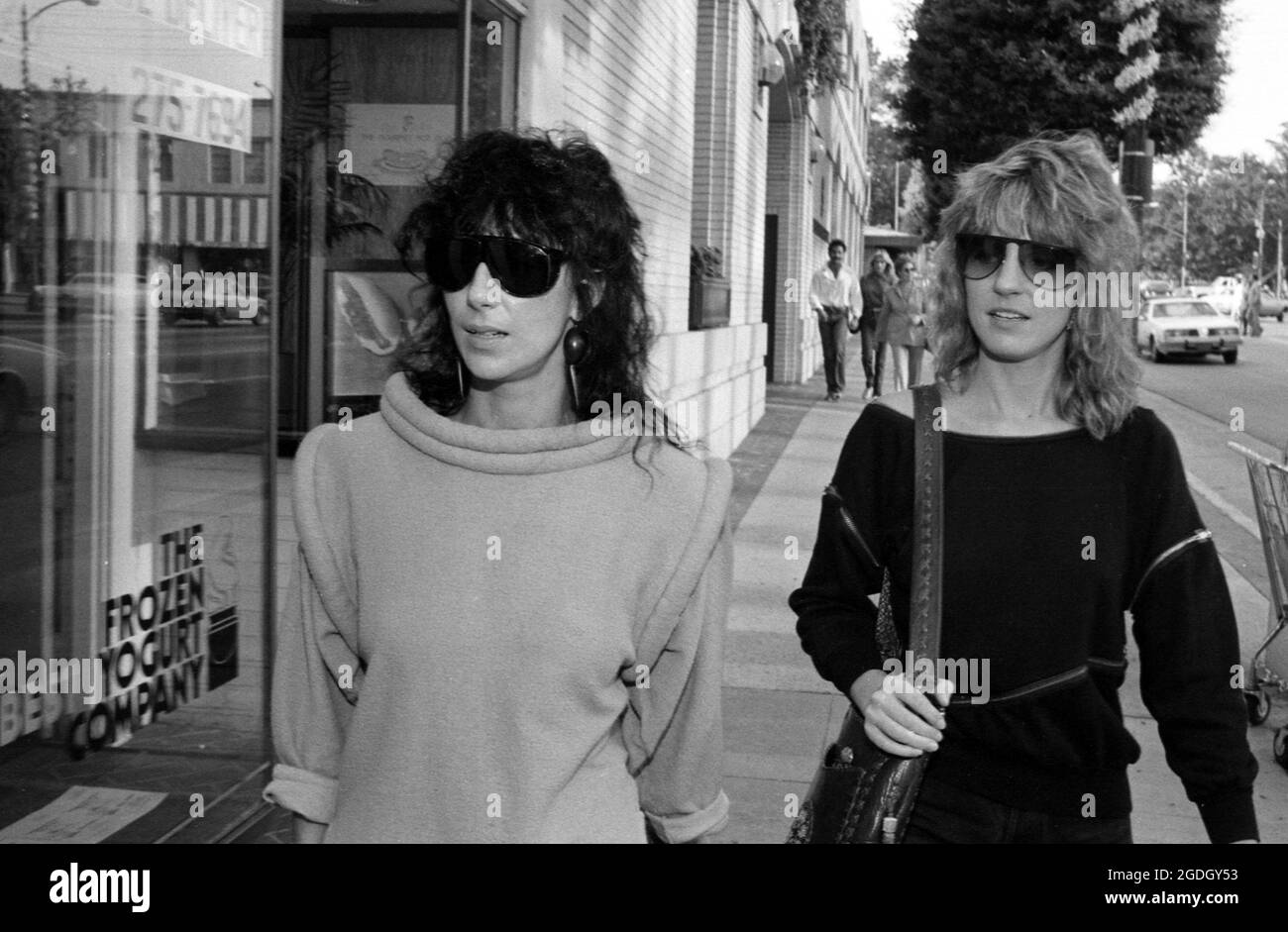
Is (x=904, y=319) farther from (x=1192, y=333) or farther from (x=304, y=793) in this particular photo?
(x=1192, y=333)

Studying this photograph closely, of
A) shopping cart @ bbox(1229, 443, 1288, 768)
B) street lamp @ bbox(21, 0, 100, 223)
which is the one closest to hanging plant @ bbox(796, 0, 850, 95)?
shopping cart @ bbox(1229, 443, 1288, 768)

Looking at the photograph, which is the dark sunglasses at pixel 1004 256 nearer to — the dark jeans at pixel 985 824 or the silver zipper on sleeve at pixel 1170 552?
the silver zipper on sleeve at pixel 1170 552

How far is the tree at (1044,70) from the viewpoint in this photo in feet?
87.7

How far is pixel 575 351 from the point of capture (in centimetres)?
239

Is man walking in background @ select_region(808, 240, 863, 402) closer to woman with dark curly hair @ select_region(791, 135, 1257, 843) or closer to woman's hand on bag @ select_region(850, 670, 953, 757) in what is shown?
woman with dark curly hair @ select_region(791, 135, 1257, 843)

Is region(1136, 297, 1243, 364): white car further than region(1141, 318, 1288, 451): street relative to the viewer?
Yes

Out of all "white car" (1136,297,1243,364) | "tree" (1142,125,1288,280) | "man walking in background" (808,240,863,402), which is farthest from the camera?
"tree" (1142,125,1288,280)

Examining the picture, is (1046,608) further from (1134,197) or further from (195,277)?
(1134,197)

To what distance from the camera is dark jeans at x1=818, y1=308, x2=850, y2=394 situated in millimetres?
20922

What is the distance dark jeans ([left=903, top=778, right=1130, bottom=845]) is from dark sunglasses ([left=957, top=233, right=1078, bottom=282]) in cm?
88

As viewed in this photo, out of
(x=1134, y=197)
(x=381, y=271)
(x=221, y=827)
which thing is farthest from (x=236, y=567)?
(x=1134, y=197)

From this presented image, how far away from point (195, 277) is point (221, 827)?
1.60 m

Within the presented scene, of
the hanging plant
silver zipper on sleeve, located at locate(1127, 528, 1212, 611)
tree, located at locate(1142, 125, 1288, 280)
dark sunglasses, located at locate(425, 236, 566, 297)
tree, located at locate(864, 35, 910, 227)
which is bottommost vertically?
silver zipper on sleeve, located at locate(1127, 528, 1212, 611)

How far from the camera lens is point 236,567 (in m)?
4.89
